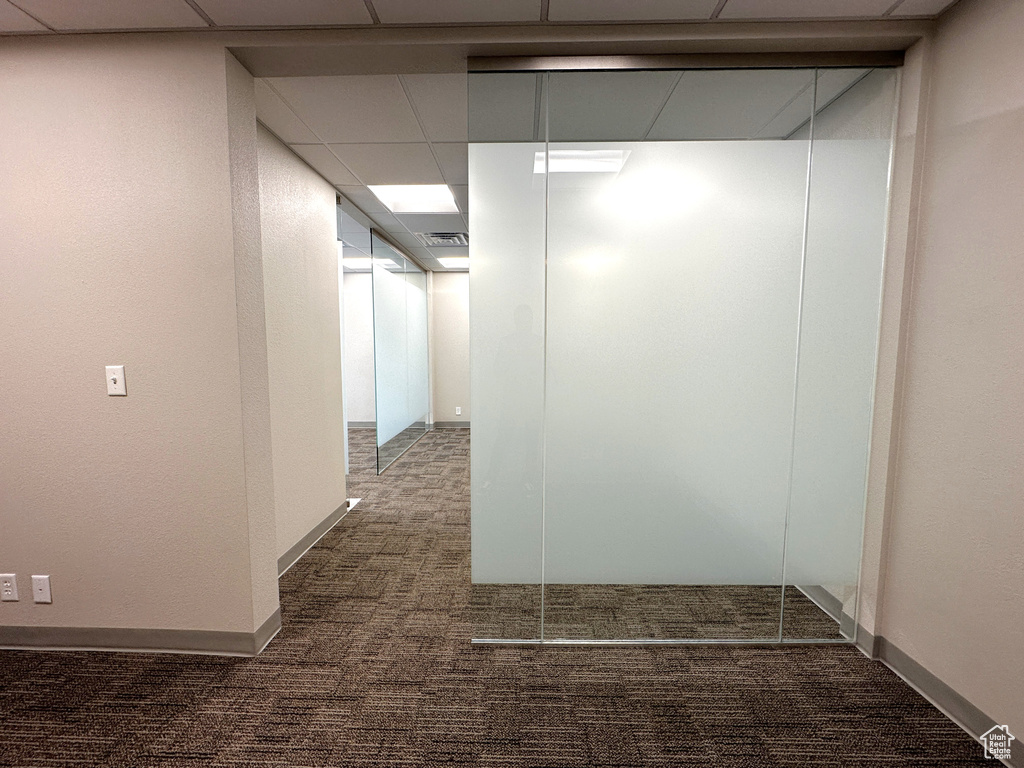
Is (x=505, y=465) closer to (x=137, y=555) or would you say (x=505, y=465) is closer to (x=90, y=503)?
(x=137, y=555)

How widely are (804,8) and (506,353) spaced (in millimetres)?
1577

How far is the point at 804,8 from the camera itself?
1624 millimetres

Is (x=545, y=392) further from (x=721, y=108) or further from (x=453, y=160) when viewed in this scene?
(x=453, y=160)

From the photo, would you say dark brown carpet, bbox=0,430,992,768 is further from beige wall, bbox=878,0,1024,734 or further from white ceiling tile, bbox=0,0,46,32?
white ceiling tile, bbox=0,0,46,32

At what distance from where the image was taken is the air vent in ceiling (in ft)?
16.0

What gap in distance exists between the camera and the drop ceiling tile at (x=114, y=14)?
1.56 meters

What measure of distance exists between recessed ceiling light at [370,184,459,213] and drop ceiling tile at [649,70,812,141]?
1942 millimetres

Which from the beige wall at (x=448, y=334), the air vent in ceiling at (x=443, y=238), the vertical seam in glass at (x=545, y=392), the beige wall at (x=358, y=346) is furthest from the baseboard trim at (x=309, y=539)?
the beige wall at (x=358, y=346)

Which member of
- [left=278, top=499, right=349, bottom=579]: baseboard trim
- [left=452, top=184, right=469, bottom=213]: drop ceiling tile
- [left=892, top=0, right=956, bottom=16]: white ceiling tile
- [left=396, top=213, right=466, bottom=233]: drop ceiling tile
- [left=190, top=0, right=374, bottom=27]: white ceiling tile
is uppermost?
[left=892, top=0, right=956, bottom=16]: white ceiling tile

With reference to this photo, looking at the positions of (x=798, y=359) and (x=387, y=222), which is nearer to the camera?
(x=798, y=359)

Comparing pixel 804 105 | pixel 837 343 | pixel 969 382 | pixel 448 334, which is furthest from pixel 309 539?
pixel 448 334

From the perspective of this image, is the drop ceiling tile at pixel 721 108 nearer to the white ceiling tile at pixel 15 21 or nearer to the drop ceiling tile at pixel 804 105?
the drop ceiling tile at pixel 804 105

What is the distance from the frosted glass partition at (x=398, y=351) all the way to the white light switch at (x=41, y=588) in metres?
2.77

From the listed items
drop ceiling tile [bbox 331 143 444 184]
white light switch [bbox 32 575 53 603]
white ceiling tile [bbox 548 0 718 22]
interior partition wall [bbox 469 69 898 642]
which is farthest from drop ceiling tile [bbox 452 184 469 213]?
white light switch [bbox 32 575 53 603]
